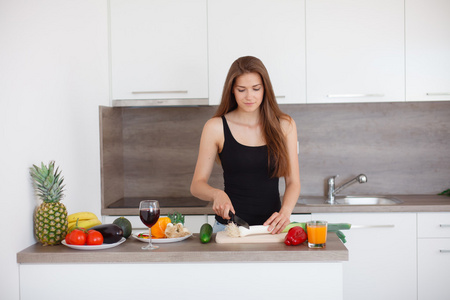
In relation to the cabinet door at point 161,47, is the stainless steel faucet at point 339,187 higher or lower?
lower

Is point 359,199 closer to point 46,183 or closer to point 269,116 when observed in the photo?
point 269,116

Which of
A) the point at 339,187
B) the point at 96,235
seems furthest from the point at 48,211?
the point at 339,187

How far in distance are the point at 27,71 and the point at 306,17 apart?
1916 mm

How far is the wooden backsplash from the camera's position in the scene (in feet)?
12.2

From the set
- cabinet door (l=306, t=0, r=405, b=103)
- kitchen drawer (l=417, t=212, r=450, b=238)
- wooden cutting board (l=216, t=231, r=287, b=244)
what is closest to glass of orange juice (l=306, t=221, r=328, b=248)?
wooden cutting board (l=216, t=231, r=287, b=244)

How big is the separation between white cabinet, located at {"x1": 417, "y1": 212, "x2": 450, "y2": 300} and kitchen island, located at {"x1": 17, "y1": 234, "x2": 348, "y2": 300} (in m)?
1.48

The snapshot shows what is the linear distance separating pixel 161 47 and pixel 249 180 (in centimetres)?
136

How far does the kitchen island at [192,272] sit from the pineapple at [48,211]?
120 millimetres

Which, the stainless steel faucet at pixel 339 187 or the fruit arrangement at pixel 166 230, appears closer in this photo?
the fruit arrangement at pixel 166 230

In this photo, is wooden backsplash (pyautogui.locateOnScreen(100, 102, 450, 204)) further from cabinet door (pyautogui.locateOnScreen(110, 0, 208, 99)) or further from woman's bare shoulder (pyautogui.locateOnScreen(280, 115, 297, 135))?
woman's bare shoulder (pyautogui.locateOnScreen(280, 115, 297, 135))

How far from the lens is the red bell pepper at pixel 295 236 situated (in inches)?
74.6

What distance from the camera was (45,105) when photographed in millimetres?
2271

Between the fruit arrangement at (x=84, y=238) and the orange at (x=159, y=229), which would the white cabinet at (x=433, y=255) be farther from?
the fruit arrangement at (x=84, y=238)

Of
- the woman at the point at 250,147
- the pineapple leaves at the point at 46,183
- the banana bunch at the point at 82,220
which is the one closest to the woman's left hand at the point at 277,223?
the woman at the point at 250,147
